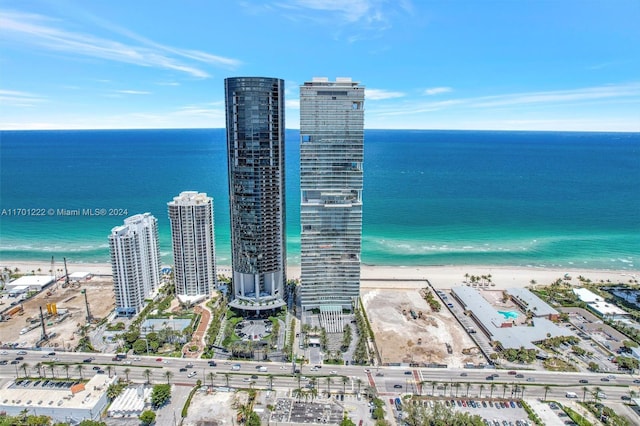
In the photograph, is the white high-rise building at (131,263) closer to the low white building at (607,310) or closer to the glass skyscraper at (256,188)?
the glass skyscraper at (256,188)

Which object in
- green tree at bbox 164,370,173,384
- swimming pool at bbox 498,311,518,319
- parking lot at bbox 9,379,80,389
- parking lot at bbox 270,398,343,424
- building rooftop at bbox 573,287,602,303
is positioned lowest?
parking lot at bbox 270,398,343,424

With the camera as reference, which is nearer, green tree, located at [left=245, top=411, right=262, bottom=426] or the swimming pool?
green tree, located at [left=245, top=411, right=262, bottom=426]

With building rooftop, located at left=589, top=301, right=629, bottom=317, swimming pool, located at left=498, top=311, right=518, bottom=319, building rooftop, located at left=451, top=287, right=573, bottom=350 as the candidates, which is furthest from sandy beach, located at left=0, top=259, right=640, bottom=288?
building rooftop, located at left=451, top=287, right=573, bottom=350

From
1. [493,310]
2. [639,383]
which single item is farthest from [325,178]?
[639,383]

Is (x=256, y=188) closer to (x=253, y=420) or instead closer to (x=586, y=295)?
(x=253, y=420)

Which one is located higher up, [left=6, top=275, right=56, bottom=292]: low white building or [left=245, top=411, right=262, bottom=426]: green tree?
[left=6, top=275, right=56, bottom=292]: low white building

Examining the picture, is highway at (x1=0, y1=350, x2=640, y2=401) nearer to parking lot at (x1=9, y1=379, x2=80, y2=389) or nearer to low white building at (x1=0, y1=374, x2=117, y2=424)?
parking lot at (x1=9, y1=379, x2=80, y2=389)
